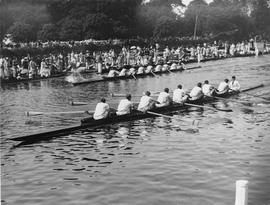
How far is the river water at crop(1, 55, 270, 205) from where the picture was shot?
1323 cm

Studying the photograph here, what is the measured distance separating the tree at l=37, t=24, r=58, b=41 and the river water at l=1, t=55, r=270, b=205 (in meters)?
41.1

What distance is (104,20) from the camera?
69562 millimetres

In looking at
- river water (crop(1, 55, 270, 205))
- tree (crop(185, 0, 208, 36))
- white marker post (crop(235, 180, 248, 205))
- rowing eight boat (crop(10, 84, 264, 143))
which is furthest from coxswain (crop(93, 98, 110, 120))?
tree (crop(185, 0, 208, 36))

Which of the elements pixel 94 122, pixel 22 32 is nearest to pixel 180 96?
pixel 94 122

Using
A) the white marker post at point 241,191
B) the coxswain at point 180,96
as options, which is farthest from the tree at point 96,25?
the white marker post at point 241,191

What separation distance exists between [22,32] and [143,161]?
5350 centimetres

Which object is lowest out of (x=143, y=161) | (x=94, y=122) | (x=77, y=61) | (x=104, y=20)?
(x=143, y=161)

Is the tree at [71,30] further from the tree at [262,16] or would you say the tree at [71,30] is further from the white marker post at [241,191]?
the white marker post at [241,191]

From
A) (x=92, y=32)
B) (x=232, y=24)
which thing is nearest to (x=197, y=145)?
(x=92, y=32)

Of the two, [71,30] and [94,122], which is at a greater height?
[71,30]

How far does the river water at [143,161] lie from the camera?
43.4ft

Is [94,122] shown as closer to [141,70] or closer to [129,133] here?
[129,133]

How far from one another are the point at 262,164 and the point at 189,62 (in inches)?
1808

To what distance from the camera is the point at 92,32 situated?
2694 inches
